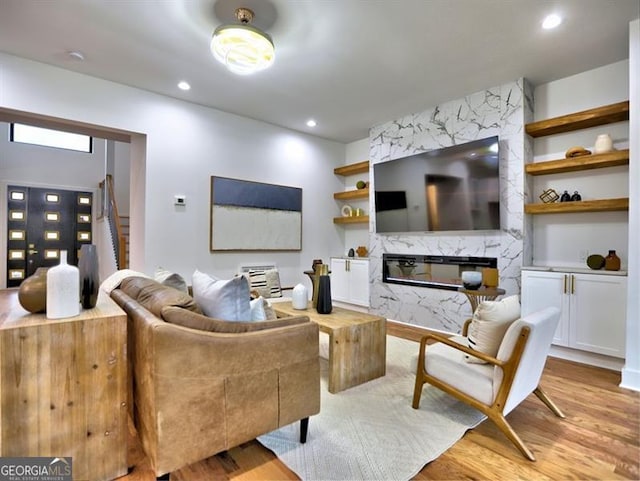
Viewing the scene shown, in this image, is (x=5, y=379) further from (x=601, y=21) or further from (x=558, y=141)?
(x=558, y=141)

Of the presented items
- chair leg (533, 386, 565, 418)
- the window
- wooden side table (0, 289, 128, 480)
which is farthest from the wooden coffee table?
the window

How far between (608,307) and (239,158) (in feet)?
15.7

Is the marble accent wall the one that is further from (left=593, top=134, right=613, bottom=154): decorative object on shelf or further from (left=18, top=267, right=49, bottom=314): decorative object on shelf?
(left=18, top=267, right=49, bottom=314): decorative object on shelf

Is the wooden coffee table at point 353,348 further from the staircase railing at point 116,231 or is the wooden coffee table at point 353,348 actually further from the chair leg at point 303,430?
the staircase railing at point 116,231

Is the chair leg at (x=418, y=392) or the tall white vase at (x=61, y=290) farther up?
the tall white vase at (x=61, y=290)

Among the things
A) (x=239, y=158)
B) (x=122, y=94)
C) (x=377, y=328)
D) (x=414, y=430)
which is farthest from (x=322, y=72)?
(x=414, y=430)

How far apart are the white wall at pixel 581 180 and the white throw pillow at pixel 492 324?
227cm

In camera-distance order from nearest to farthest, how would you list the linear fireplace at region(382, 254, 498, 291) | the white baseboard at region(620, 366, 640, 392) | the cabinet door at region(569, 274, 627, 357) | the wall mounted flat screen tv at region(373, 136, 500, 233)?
the white baseboard at region(620, 366, 640, 392) → the cabinet door at region(569, 274, 627, 357) → the wall mounted flat screen tv at region(373, 136, 500, 233) → the linear fireplace at region(382, 254, 498, 291)

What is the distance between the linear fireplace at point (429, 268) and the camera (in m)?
4.27

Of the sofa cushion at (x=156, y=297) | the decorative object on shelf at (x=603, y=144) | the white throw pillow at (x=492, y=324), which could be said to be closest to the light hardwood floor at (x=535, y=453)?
the white throw pillow at (x=492, y=324)

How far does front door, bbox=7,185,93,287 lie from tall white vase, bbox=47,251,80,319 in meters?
7.68

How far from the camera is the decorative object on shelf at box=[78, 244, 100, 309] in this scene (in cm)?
174

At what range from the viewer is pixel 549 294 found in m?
3.41

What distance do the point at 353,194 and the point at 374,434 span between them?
4.31 metres
